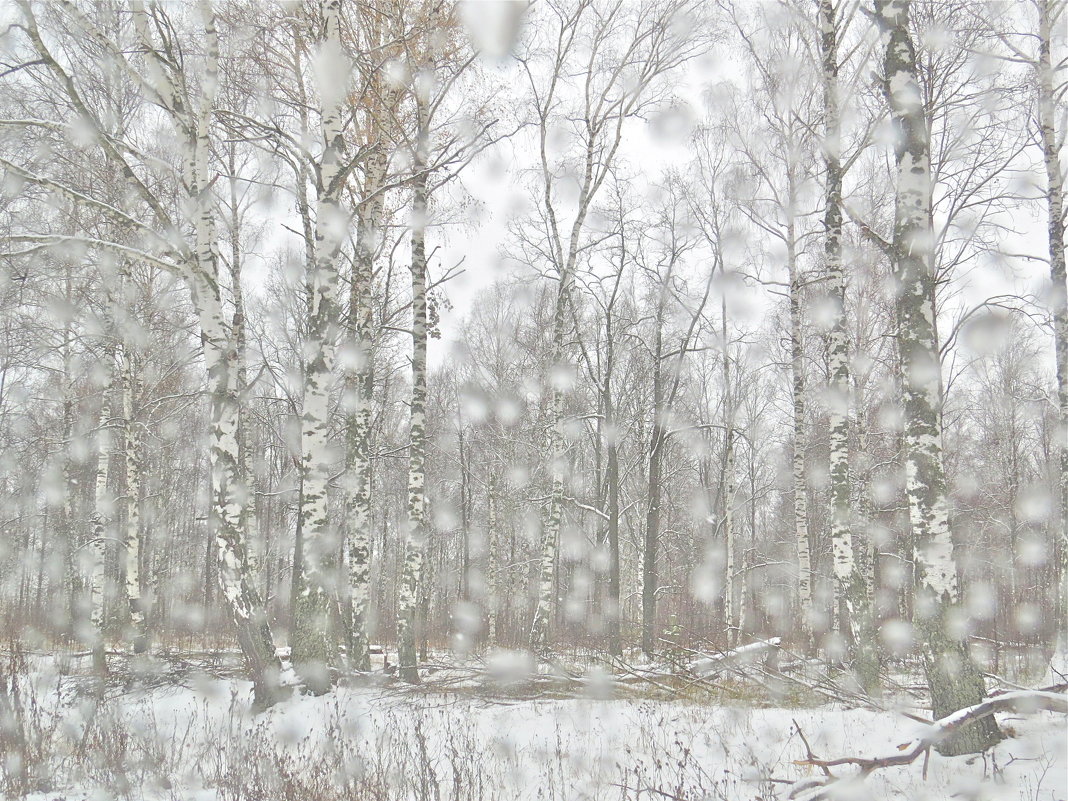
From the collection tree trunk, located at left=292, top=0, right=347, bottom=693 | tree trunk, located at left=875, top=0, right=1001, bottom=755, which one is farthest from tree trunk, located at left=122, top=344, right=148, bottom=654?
tree trunk, located at left=875, top=0, right=1001, bottom=755

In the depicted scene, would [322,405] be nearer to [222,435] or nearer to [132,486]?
[222,435]

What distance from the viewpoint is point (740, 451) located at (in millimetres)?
30594

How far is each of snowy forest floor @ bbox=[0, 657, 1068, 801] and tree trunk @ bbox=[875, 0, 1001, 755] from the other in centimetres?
51

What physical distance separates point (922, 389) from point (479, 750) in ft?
16.0

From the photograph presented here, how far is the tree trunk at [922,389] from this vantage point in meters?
4.61

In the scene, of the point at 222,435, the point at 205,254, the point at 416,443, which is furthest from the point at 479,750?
the point at 205,254

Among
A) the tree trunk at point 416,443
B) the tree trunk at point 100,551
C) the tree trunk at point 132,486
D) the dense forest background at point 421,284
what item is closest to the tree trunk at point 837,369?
the dense forest background at point 421,284

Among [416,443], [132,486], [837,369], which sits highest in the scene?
[837,369]

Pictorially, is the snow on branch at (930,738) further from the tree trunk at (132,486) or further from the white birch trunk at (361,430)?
the tree trunk at (132,486)

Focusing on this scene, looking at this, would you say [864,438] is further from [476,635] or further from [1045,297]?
[476,635]

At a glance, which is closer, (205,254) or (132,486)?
(205,254)

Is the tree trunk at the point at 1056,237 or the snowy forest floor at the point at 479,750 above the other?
the tree trunk at the point at 1056,237

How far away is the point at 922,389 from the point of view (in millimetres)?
4941

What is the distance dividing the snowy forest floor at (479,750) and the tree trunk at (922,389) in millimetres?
511
